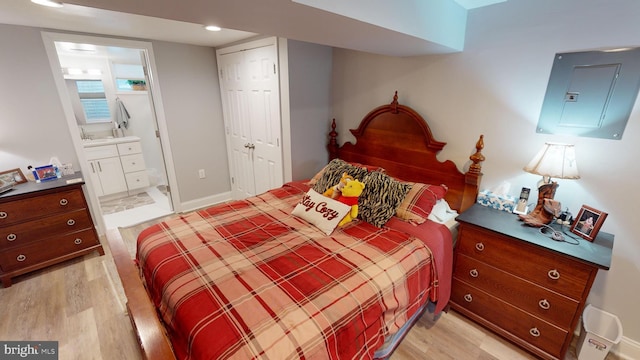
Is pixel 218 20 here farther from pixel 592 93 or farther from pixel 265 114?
pixel 592 93

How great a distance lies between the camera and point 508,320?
A: 170cm

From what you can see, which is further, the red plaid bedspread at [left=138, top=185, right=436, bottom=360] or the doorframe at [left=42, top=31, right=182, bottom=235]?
the doorframe at [left=42, top=31, right=182, bottom=235]

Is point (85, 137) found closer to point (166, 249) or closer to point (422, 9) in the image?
point (166, 249)

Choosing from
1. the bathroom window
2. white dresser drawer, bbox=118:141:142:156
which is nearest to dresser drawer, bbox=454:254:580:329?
white dresser drawer, bbox=118:141:142:156

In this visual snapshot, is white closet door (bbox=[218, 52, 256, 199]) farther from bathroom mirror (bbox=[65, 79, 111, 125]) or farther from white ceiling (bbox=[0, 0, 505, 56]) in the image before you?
bathroom mirror (bbox=[65, 79, 111, 125])

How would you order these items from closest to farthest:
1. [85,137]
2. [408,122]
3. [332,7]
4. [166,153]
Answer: [332,7] → [408,122] → [166,153] → [85,137]

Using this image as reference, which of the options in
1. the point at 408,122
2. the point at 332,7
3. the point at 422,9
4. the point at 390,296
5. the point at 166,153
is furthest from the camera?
the point at 166,153

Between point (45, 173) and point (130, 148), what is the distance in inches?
64.9

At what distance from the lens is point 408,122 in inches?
89.7

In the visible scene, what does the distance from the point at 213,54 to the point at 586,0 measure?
3.49 meters

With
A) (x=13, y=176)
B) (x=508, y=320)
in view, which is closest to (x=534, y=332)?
(x=508, y=320)

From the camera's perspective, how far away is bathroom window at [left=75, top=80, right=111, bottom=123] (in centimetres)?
384

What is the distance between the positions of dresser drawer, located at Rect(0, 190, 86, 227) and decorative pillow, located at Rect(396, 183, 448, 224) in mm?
2831

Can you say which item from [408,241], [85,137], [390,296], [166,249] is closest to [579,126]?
[408,241]
